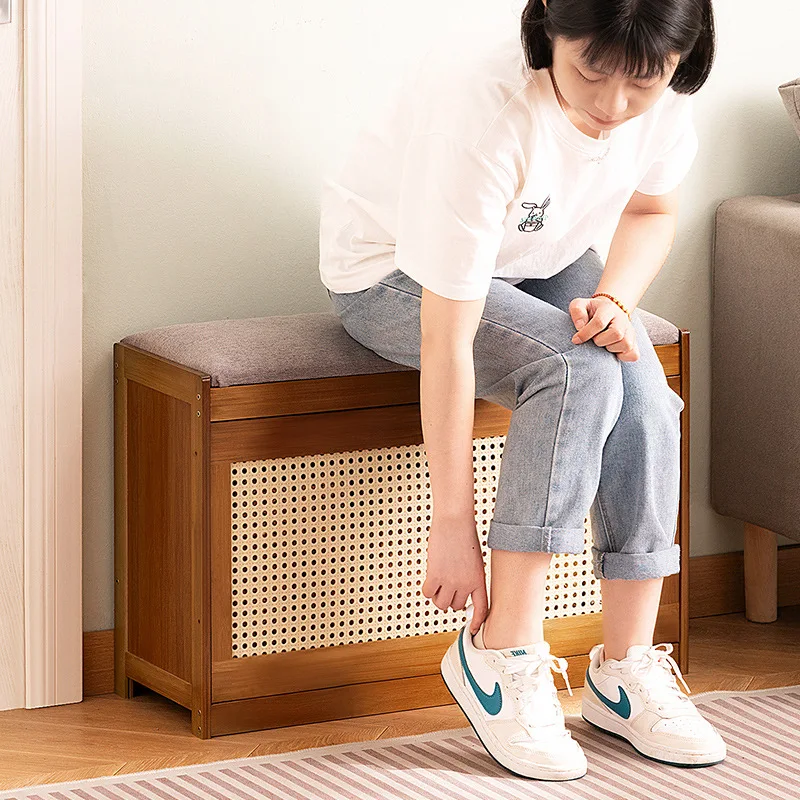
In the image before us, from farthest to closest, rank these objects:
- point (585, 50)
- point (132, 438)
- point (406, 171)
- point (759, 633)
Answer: point (759, 633), point (132, 438), point (406, 171), point (585, 50)

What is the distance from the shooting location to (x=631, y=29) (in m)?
1.29

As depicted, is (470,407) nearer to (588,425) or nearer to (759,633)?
(588,425)

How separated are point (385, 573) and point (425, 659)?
0.40 feet

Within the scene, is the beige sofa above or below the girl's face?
below

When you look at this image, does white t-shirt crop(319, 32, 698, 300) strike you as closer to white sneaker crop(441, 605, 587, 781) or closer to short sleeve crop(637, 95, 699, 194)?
short sleeve crop(637, 95, 699, 194)

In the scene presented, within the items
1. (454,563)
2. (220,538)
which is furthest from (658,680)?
(220,538)

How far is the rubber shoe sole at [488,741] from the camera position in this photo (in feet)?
4.84

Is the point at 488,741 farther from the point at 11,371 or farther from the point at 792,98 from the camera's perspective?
the point at 792,98

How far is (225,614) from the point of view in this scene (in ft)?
5.24

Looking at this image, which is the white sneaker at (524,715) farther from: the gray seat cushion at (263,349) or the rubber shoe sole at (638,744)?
the gray seat cushion at (263,349)

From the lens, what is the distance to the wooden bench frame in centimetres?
158

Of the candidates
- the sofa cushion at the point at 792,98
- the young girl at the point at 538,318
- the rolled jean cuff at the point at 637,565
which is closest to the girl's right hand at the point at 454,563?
the young girl at the point at 538,318

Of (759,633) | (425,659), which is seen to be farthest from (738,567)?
(425,659)

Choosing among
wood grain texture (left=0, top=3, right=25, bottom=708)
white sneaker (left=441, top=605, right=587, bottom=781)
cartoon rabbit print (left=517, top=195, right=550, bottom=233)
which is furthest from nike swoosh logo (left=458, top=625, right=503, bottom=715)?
wood grain texture (left=0, top=3, right=25, bottom=708)
